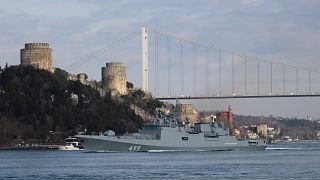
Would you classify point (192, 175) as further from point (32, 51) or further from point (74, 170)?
point (32, 51)

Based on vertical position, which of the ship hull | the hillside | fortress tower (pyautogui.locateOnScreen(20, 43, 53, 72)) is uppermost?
fortress tower (pyautogui.locateOnScreen(20, 43, 53, 72))

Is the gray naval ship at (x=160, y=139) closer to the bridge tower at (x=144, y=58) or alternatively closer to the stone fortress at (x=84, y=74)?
the bridge tower at (x=144, y=58)

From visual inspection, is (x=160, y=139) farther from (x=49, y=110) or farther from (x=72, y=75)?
(x=72, y=75)

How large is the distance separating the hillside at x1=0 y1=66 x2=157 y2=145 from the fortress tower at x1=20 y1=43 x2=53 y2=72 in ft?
19.2

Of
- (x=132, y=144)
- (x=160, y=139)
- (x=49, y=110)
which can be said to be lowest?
(x=132, y=144)

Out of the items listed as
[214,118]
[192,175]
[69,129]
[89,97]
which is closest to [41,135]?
[69,129]

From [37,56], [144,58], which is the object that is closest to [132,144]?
[144,58]

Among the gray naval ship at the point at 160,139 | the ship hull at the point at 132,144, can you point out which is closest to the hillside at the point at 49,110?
the ship hull at the point at 132,144

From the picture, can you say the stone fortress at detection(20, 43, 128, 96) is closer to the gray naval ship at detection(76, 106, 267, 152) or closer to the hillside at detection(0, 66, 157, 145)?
the hillside at detection(0, 66, 157, 145)

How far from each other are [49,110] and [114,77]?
25.5m

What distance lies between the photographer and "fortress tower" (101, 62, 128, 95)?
412 feet

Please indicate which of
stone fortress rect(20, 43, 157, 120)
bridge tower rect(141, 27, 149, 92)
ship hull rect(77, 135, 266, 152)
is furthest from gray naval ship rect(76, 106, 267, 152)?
stone fortress rect(20, 43, 157, 120)

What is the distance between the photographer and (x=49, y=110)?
333 ft

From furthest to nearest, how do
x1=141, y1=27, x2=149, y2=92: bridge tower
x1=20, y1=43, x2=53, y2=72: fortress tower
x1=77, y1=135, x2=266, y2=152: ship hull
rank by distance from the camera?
x1=20, y1=43, x2=53, y2=72: fortress tower, x1=141, y1=27, x2=149, y2=92: bridge tower, x1=77, y1=135, x2=266, y2=152: ship hull
